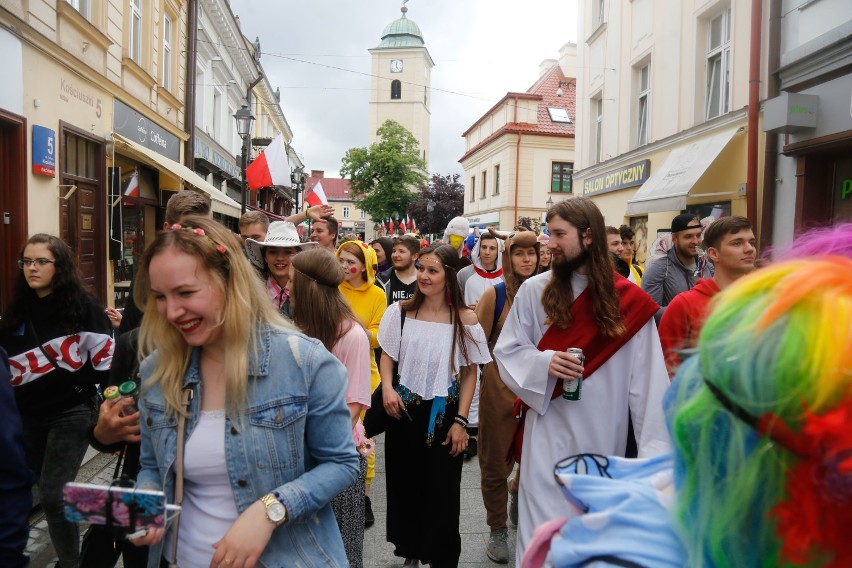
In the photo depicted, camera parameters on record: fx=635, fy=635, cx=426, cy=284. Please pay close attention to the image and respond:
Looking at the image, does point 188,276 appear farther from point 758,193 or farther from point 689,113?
point 689,113

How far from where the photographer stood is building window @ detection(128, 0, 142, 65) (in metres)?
11.7

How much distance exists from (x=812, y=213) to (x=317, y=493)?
9.03 meters

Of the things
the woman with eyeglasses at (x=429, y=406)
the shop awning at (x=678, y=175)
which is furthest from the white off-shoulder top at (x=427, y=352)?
the shop awning at (x=678, y=175)

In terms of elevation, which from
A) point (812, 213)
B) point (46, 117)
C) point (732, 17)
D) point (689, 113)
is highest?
point (732, 17)

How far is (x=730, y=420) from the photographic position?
81cm

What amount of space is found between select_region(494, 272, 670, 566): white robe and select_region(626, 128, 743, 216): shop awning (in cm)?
880

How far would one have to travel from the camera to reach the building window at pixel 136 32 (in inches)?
460

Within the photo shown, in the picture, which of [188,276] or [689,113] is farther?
[689,113]

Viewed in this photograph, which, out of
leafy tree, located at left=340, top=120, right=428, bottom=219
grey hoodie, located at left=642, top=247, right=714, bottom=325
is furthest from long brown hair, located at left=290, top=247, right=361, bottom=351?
leafy tree, located at left=340, top=120, right=428, bottom=219

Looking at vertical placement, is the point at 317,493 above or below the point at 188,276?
below

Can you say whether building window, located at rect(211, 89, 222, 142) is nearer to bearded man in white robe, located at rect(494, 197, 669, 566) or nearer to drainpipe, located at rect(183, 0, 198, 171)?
drainpipe, located at rect(183, 0, 198, 171)

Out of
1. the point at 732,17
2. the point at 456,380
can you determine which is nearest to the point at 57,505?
the point at 456,380

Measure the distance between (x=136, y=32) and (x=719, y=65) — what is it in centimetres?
1100

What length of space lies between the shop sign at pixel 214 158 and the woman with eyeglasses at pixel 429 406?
14.5 metres
